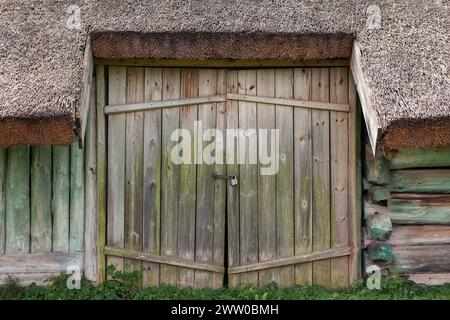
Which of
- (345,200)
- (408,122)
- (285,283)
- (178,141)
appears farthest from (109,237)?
(408,122)

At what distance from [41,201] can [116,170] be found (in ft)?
2.16

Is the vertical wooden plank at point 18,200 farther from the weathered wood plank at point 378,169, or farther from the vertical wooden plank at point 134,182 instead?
the weathered wood plank at point 378,169

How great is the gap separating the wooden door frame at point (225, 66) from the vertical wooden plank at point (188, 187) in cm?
15

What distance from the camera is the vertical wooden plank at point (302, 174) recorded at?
5.57 meters

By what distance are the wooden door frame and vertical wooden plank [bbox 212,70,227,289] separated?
183mm

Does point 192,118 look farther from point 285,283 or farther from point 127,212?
point 285,283

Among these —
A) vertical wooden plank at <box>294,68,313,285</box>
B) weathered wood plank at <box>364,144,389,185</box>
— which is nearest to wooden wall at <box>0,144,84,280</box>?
vertical wooden plank at <box>294,68,313,285</box>

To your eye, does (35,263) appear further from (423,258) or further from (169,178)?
(423,258)

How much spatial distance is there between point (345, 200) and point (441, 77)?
4.20 ft

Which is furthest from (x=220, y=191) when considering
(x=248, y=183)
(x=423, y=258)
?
(x=423, y=258)

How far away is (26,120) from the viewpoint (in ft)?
15.8

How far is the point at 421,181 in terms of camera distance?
5555 millimetres

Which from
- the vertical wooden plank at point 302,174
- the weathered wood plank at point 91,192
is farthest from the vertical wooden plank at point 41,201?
the vertical wooden plank at point 302,174

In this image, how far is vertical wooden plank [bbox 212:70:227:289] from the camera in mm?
5520
